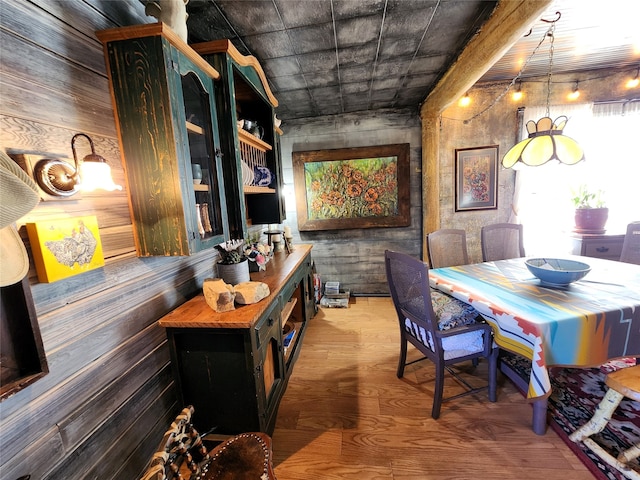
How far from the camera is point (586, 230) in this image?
2.82m

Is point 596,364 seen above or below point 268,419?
above

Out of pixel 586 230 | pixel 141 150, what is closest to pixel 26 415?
pixel 141 150

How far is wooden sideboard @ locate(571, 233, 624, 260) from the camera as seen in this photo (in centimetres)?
269

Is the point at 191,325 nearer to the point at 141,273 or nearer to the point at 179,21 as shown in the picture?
the point at 141,273

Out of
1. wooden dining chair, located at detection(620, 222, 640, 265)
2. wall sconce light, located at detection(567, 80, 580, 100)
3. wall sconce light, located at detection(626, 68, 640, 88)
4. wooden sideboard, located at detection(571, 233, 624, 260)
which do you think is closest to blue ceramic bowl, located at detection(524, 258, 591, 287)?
wooden dining chair, located at detection(620, 222, 640, 265)

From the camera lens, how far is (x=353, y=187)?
3.33 meters

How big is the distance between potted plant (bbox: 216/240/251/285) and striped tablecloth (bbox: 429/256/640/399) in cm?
142

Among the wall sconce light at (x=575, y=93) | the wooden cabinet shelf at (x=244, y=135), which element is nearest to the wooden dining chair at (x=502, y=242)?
the wall sconce light at (x=575, y=93)

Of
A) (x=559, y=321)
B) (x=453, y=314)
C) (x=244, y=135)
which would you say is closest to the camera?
(x=559, y=321)

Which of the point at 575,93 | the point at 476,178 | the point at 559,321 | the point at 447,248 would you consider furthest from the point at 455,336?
the point at 575,93

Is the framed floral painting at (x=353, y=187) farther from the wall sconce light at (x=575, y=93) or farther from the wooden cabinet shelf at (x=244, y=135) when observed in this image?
the wall sconce light at (x=575, y=93)

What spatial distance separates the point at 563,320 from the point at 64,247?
6.96 feet

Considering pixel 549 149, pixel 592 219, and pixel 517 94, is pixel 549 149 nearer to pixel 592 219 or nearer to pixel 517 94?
pixel 517 94

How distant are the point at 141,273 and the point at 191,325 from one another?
36 centimetres
